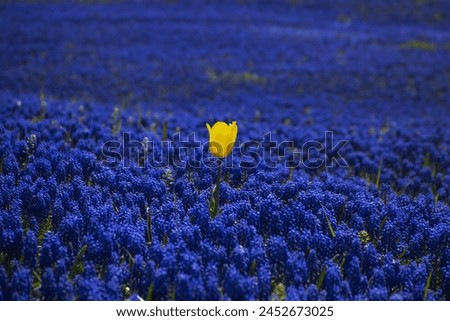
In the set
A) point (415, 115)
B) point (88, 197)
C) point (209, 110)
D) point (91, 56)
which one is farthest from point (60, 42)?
point (88, 197)

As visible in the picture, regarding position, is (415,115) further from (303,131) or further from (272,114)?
(303,131)

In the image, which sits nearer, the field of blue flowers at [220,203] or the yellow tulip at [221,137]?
the field of blue flowers at [220,203]

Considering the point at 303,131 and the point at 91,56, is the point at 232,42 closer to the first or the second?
the point at 91,56

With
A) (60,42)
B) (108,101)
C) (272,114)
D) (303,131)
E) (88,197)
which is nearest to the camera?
(88,197)

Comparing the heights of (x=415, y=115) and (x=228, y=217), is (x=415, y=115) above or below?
below

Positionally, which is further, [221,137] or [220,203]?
[220,203]

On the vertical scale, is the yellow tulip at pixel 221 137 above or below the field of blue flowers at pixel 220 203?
above

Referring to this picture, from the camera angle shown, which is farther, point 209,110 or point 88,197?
point 209,110

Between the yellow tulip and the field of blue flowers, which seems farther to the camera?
the yellow tulip

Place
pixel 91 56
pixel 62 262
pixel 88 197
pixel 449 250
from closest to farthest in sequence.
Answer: pixel 62 262 → pixel 449 250 → pixel 88 197 → pixel 91 56

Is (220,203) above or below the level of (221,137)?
below

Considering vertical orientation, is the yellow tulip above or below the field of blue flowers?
above
